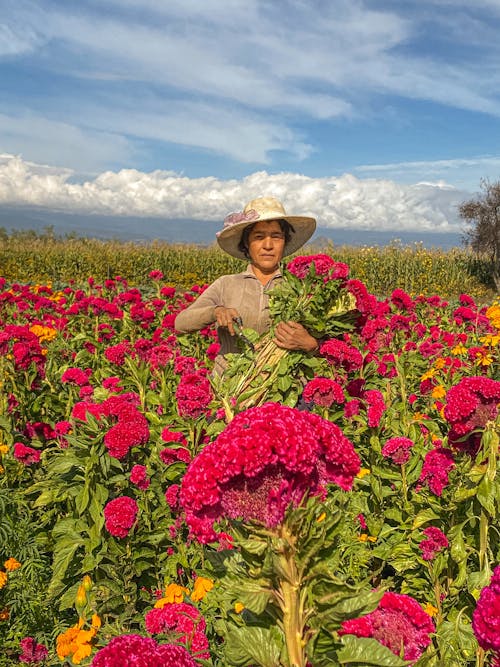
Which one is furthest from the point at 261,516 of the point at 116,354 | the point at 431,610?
the point at 116,354

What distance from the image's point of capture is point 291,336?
227 centimetres

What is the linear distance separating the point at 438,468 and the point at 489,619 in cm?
134

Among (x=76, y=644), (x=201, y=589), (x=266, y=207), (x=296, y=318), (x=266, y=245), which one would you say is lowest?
(x=76, y=644)

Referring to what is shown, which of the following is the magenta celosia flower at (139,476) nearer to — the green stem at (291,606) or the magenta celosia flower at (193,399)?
the magenta celosia flower at (193,399)

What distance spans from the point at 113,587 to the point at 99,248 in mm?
26485

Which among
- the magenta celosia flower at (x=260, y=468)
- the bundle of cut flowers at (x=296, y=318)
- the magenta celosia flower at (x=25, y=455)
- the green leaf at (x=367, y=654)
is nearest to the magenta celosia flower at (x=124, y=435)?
the bundle of cut flowers at (x=296, y=318)

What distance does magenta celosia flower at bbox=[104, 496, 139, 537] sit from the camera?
7.51ft

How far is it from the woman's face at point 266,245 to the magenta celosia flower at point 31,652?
2.26 m

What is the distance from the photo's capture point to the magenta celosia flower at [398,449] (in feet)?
9.01

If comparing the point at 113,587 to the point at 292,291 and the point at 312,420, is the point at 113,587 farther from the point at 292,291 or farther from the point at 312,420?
the point at 312,420

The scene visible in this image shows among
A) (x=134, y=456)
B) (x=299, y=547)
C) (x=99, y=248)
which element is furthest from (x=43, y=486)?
(x=99, y=248)

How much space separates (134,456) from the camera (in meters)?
3.01

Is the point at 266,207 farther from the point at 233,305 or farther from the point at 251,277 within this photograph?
the point at 233,305

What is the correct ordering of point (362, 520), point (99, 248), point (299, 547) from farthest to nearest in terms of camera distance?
1. point (99, 248)
2. point (362, 520)
3. point (299, 547)
